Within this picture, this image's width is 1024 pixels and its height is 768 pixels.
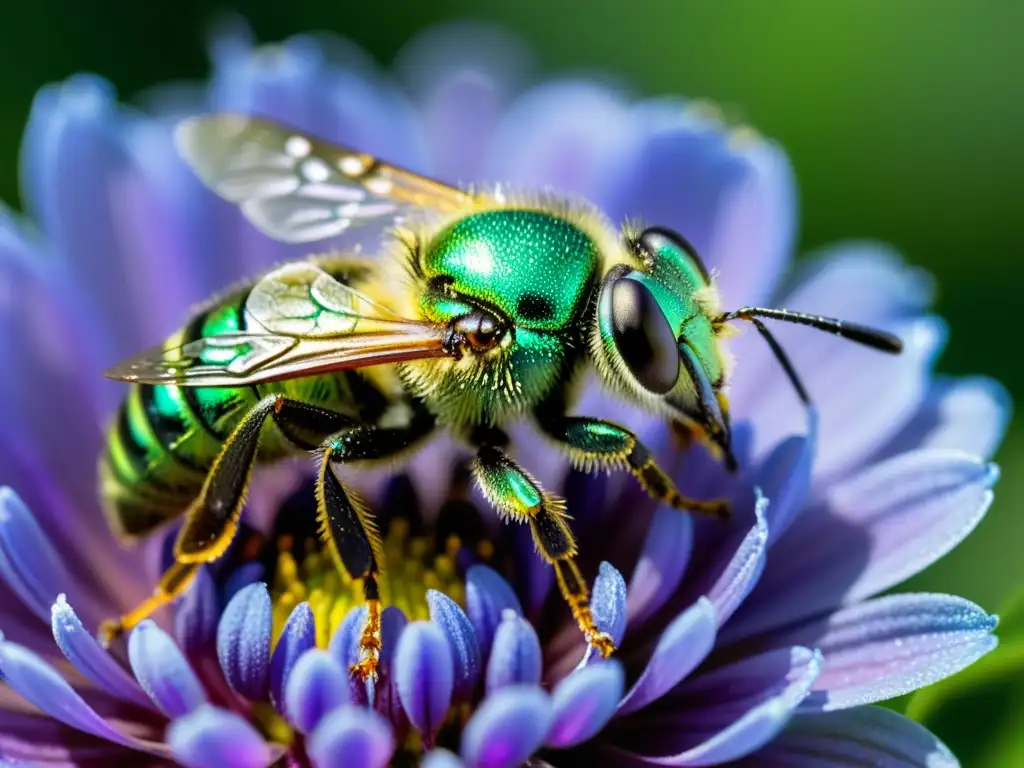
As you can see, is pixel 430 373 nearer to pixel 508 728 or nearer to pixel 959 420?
pixel 508 728

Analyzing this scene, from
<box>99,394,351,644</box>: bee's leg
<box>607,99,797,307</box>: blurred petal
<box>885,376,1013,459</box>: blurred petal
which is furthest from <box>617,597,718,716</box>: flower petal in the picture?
<box>607,99,797,307</box>: blurred petal

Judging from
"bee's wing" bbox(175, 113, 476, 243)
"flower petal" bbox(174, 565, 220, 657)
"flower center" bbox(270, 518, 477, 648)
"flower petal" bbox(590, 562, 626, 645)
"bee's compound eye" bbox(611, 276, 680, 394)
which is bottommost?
"flower center" bbox(270, 518, 477, 648)

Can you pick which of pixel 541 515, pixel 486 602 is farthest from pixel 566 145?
pixel 486 602

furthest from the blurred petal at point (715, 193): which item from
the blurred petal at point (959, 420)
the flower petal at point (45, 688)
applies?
the flower petal at point (45, 688)

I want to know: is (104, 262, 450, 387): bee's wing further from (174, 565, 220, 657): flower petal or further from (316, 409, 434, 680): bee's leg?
(174, 565, 220, 657): flower petal

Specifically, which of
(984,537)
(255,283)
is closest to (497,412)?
(255,283)
